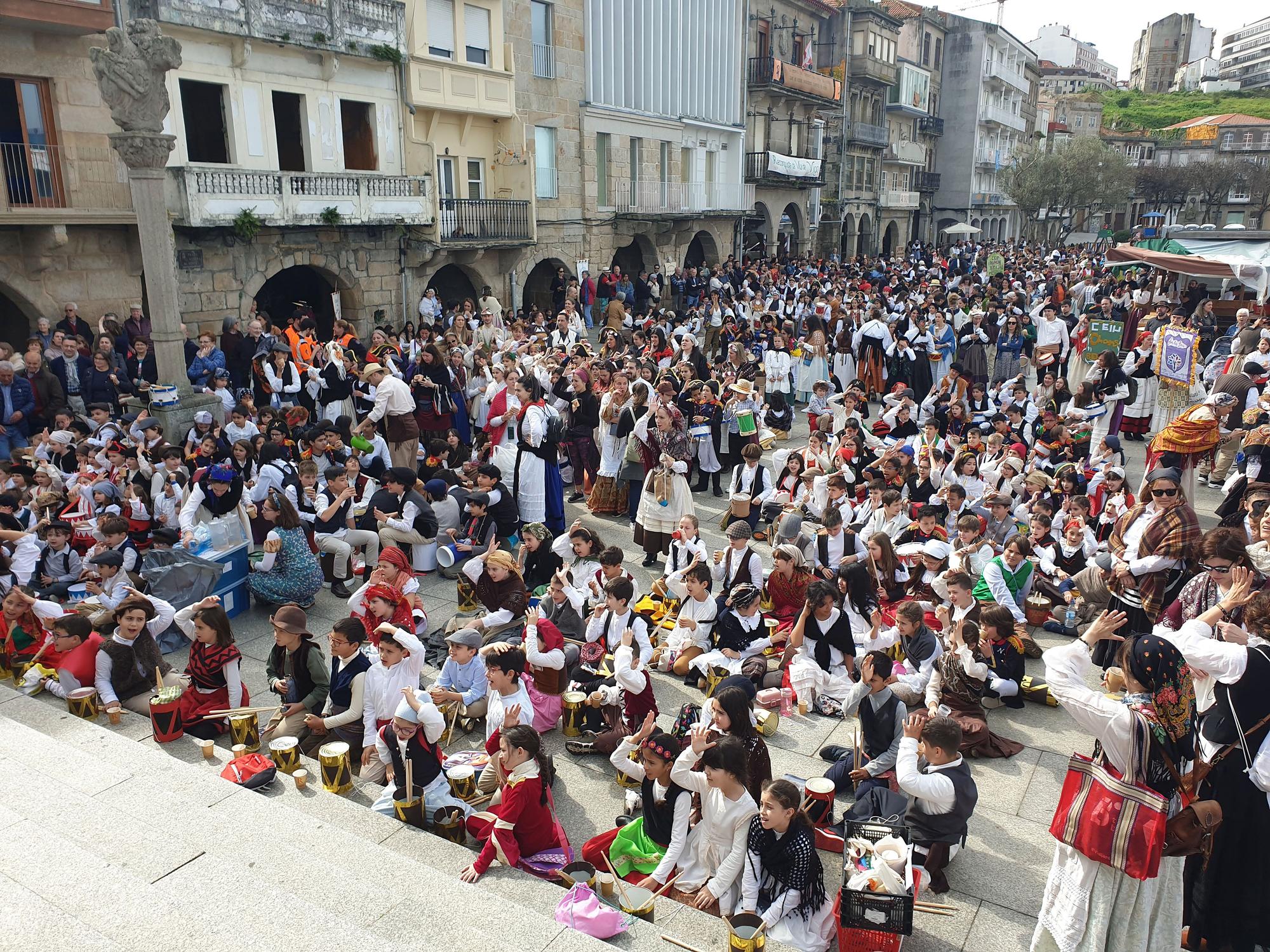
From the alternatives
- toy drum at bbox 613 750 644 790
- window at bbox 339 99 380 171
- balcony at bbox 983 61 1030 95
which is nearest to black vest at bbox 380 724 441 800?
toy drum at bbox 613 750 644 790

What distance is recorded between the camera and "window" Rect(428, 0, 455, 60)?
62.3ft

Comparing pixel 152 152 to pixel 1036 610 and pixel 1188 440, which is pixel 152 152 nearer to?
pixel 1036 610

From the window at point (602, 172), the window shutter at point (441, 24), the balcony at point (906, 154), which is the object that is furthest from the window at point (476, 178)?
the balcony at point (906, 154)

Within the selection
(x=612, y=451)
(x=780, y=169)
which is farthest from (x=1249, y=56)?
(x=612, y=451)

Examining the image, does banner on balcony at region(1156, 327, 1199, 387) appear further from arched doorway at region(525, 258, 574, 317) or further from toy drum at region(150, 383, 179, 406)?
arched doorway at region(525, 258, 574, 317)

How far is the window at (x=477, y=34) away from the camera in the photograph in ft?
65.2

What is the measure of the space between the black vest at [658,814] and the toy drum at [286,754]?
211 centimetres

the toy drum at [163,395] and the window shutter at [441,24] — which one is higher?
the window shutter at [441,24]

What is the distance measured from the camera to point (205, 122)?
51.3 feet

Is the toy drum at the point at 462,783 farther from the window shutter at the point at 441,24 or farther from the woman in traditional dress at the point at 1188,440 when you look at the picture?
the window shutter at the point at 441,24

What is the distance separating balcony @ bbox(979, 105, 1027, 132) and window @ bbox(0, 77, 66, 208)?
5203 centimetres

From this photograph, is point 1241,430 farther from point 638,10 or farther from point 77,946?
point 638,10

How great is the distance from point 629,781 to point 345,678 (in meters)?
1.89

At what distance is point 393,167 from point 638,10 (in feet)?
33.4
